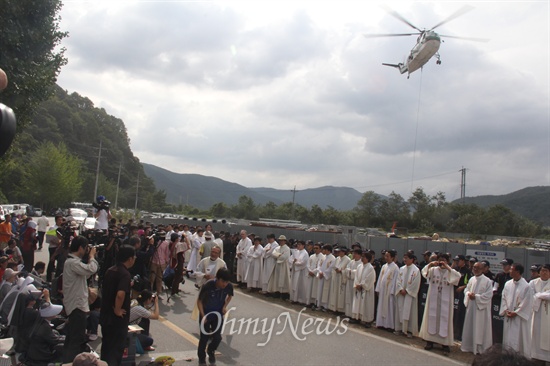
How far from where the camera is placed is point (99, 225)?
11305mm

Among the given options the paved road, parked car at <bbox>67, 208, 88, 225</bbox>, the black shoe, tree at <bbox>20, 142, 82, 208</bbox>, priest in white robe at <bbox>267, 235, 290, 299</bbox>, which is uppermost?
A: tree at <bbox>20, 142, 82, 208</bbox>

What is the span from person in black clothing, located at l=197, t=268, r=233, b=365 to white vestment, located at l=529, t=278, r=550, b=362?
5.56m

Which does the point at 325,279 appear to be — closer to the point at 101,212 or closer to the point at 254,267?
the point at 254,267

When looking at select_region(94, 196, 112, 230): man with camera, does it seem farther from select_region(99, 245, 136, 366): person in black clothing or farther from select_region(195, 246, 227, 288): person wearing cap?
select_region(99, 245, 136, 366): person in black clothing

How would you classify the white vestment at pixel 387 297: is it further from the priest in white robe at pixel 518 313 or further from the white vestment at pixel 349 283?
the priest in white robe at pixel 518 313

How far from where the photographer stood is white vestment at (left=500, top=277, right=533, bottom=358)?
329 inches

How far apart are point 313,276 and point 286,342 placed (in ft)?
14.0

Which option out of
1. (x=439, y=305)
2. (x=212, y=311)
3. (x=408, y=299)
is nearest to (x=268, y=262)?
(x=408, y=299)

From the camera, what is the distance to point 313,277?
12.9 m

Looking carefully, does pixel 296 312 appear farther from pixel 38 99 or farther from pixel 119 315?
pixel 38 99

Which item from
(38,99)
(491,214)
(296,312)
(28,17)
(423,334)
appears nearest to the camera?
(423,334)

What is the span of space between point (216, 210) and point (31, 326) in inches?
2686

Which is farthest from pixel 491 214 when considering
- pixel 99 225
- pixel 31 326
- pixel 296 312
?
pixel 31 326
